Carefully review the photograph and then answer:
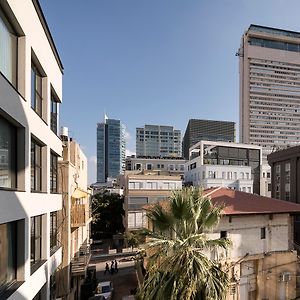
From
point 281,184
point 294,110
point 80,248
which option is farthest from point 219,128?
point 80,248

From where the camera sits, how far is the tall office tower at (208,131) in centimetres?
17262

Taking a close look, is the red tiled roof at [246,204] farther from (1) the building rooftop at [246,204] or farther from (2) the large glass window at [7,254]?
(2) the large glass window at [7,254]

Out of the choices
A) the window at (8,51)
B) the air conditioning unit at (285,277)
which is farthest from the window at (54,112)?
the air conditioning unit at (285,277)

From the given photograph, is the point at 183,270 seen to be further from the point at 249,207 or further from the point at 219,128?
the point at 219,128

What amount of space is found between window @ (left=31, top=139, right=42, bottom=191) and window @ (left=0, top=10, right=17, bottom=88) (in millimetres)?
2903

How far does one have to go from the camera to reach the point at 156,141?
17112 centimetres

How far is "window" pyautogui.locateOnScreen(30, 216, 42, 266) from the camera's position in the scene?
9750 millimetres

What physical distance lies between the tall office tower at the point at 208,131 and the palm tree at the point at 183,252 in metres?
162

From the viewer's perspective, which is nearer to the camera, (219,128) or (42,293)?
(42,293)

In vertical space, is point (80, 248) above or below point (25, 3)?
below

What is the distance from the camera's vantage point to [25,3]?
809 centimetres

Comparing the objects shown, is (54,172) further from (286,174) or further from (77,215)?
(286,174)

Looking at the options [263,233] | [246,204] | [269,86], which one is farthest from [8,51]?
[269,86]

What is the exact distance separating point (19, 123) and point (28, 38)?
2788 millimetres
